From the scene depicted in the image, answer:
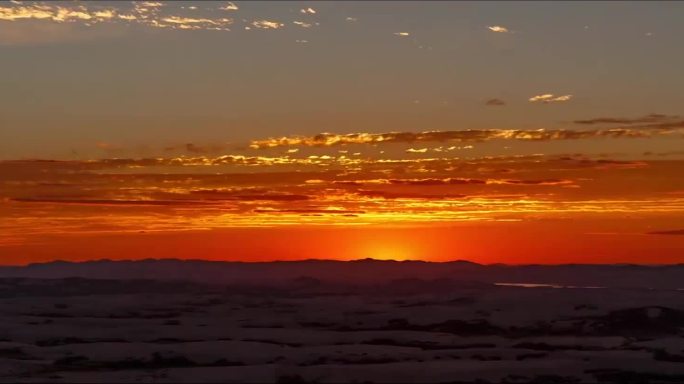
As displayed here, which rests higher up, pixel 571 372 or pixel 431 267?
pixel 431 267

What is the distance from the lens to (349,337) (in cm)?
3331

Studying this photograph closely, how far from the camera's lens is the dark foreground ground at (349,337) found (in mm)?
26141

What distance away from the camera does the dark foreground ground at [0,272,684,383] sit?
26.1 m

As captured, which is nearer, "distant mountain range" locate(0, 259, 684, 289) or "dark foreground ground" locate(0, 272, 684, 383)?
"dark foreground ground" locate(0, 272, 684, 383)

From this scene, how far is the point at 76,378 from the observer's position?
81.6ft

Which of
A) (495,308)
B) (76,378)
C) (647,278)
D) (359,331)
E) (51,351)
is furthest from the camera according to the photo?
(647,278)

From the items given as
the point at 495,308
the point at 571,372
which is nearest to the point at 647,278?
the point at 495,308

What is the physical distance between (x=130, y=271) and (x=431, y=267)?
24851mm

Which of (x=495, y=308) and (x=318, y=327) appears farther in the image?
(x=495, y=308)

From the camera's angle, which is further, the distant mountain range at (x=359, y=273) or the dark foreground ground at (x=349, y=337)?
the distant mountain range at (x=359, y=273)

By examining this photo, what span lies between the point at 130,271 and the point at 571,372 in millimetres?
57557

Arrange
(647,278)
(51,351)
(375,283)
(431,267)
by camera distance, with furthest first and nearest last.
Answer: (431,267) < (647,278) < (375,283) < (51,351)

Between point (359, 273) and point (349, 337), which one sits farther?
point (359, 273)

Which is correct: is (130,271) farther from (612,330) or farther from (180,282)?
(612,330)
